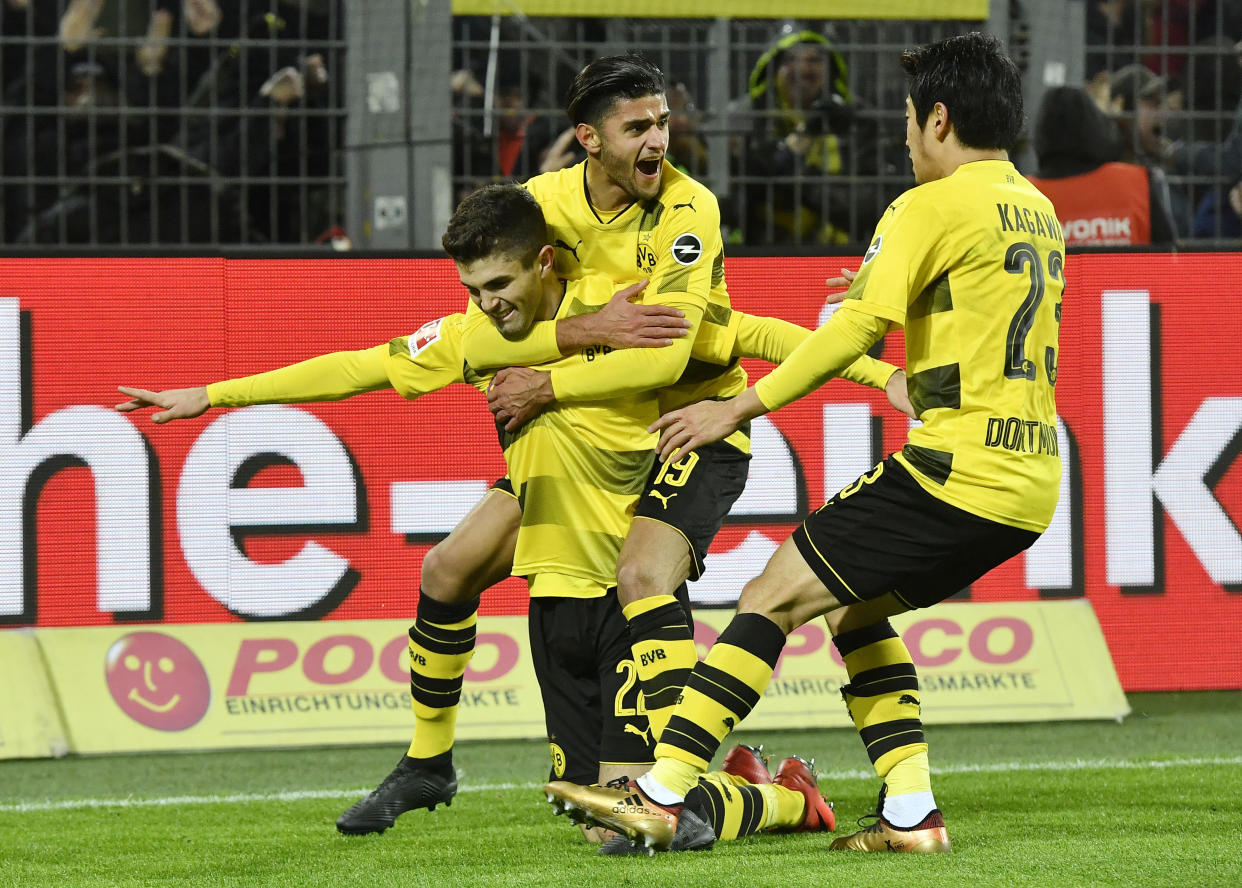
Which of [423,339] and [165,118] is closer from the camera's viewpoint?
[423,339]

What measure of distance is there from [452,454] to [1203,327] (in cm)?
303

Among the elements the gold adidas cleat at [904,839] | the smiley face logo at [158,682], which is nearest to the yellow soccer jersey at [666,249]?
the gold adidas cleat at [904,839]

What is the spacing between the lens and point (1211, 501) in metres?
7.05

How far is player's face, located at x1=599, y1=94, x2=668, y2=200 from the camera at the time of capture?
14.7ft

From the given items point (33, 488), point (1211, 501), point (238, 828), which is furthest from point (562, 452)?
point (1211, 501)

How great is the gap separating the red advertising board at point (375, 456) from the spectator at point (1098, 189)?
0.55m

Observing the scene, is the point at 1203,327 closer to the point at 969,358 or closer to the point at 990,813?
the point at 990,813

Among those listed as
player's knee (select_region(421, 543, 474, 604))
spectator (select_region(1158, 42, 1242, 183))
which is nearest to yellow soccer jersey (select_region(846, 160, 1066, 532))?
player's knee (select_region(421, 543, 474, 604))

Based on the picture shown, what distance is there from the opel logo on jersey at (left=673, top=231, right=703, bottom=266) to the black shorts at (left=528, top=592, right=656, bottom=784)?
854 millimetres

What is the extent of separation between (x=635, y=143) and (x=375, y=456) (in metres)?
2.74

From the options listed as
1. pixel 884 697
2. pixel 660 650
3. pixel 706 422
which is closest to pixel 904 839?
pixel 884 697

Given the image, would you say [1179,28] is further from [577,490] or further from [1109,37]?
[577,490]

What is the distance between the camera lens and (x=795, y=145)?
8.07 meters

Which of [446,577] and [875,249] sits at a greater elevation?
[875,249]
